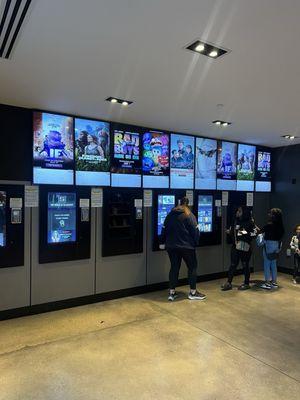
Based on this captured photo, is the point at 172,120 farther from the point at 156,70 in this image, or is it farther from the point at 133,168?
the point at 156,70

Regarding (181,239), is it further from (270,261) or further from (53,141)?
(53,141)

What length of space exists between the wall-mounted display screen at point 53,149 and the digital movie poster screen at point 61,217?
214 mm

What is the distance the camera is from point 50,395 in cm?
246

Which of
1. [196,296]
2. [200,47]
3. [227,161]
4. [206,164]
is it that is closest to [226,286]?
[196,296]

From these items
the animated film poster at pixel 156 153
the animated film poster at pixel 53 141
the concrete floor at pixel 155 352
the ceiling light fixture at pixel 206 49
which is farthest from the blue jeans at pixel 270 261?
the ceiling light fixture at pixel 206 49

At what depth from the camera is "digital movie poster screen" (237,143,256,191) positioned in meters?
6.38

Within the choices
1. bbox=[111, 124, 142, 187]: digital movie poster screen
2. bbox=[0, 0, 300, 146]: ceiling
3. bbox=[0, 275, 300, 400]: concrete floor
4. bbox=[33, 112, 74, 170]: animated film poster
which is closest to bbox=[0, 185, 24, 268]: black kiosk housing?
bbox=[33, 112, 74, 170]: animated film poster

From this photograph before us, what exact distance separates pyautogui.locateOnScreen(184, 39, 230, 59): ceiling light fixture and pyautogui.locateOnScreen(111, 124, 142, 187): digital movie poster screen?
2509mm

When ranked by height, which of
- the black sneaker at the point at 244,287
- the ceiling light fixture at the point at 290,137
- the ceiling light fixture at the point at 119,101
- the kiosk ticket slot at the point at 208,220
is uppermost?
the ceiling light fixture at the point at 119,101

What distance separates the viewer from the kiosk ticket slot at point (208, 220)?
579cm

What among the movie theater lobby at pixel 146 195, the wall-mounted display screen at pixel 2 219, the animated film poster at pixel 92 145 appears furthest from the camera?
the animated film poster at pixel 92 145

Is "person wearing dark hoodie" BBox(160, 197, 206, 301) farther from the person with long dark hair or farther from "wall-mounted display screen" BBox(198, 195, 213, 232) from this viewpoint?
the person with long dark hair

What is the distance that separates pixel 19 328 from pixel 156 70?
3201 millimetres

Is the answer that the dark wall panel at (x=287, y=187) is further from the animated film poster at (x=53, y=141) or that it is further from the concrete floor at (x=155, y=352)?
the animated film poster at (x=53, y=141)
